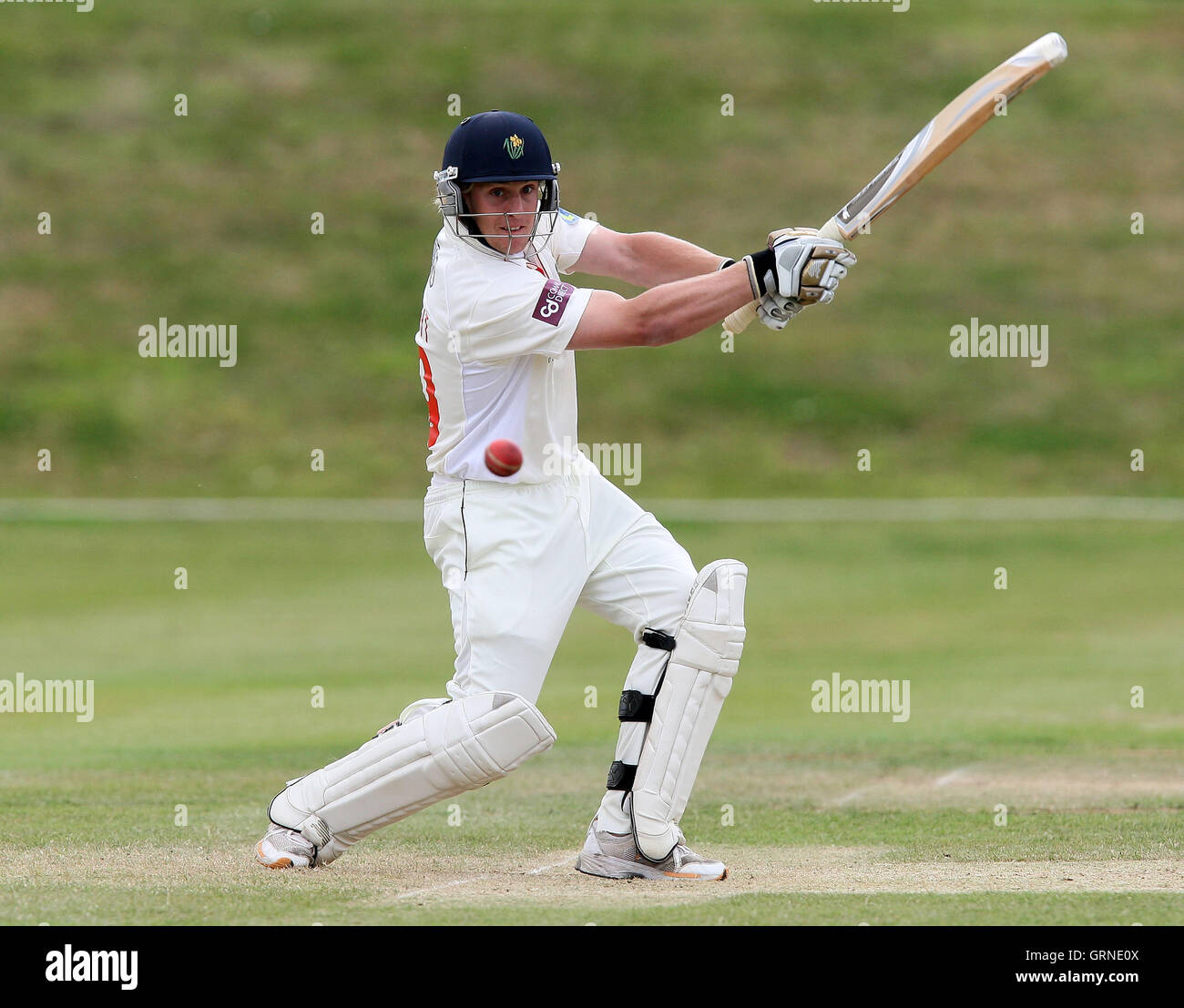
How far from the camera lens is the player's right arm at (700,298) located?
4973mm

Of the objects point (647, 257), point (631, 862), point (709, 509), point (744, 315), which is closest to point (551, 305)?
point (744, 315)

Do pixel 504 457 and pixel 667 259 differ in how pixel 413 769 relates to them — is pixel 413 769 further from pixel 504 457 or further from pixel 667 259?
pixel 667 259

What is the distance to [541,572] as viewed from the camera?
5.17 meters

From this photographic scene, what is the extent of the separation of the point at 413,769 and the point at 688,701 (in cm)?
83

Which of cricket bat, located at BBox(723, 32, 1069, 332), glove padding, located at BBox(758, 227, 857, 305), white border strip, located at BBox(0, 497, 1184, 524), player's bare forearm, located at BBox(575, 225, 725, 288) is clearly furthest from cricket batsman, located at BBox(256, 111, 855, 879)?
white border strip, located at BBox(0, 497, 1184, 524)

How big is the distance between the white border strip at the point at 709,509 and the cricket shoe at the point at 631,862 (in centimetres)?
1345

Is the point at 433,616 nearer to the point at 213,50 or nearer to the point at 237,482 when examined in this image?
the point at 237,482

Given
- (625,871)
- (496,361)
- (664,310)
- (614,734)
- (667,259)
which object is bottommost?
(614,734)

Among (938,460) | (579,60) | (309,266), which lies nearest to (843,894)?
(938,460)

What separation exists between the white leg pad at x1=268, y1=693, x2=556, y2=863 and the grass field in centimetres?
16

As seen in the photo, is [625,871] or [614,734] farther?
[614,734]

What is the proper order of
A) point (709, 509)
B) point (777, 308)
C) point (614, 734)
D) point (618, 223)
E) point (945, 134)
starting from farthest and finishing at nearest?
point (618, 223) < point (709, 509) < point (614, 734) < point (945, 134) < point (777, 308)

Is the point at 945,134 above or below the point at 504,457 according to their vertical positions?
above

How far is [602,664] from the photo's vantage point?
12.1 meters
